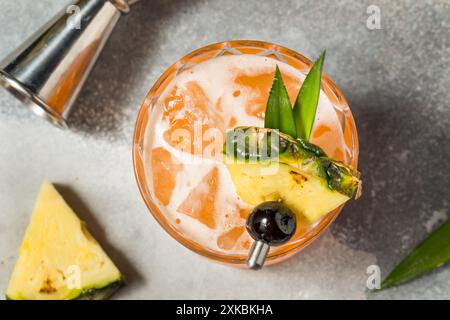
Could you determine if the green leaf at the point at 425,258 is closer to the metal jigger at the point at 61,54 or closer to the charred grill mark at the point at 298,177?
the charred grill mark at the point at 298,177

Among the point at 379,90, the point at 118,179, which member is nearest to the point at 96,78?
the point at 118,179

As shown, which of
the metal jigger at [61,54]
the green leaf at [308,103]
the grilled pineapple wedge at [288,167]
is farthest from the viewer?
the metal jigger at [61,54]

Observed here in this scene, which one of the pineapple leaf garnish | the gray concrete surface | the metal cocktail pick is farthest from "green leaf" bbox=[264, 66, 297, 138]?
the gray concrete surface

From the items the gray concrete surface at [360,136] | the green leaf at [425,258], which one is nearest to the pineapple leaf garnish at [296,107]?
the gray concrete surface at [360,136]

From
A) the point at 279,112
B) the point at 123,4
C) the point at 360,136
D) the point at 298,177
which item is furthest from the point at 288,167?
the point at 123,4

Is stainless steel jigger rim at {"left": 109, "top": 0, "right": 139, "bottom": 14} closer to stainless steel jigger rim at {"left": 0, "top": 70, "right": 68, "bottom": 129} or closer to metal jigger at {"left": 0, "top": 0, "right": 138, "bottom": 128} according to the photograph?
metal jigger at {"left": 0, "top": 0, "right": 138, "bottom": 128}

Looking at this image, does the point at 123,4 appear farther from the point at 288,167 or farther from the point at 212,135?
the point at 288,167
